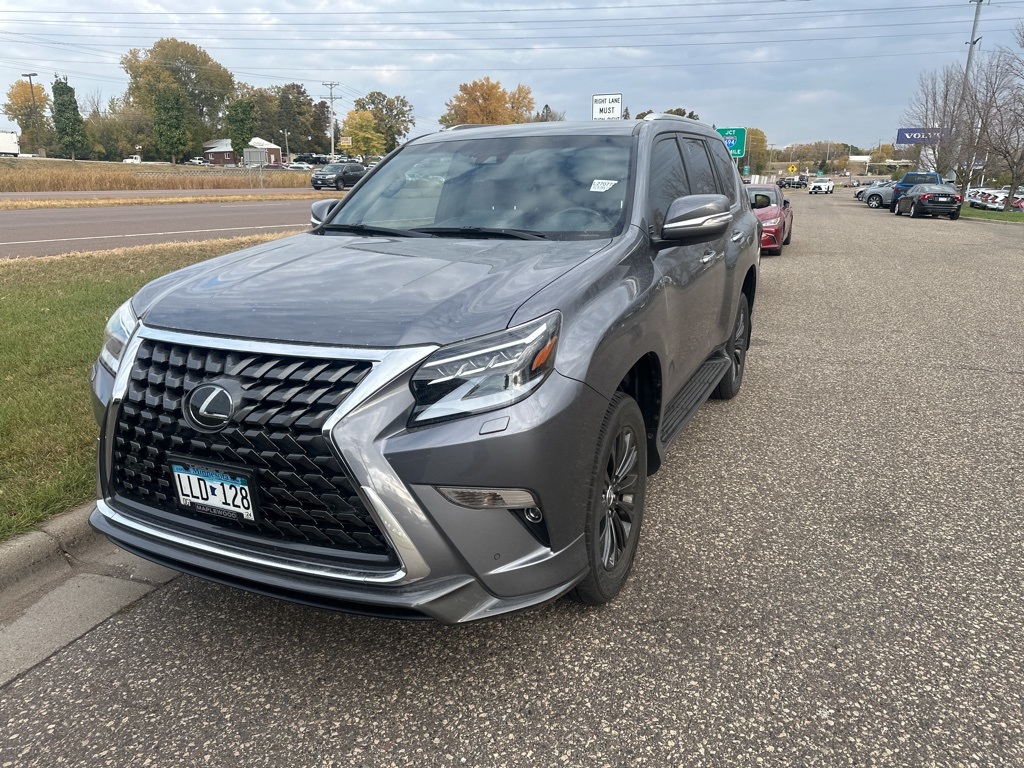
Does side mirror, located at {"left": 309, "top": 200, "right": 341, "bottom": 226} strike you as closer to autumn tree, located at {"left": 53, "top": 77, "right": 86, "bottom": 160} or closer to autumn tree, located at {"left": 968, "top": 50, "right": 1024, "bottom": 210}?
autumn tree, located at {"left": 968, "top": 50, "right": 1024, "bottom": 210}

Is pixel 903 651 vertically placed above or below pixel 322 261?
below

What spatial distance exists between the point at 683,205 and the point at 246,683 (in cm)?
257

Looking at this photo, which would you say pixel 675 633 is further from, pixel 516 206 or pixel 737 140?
pixel 737 140

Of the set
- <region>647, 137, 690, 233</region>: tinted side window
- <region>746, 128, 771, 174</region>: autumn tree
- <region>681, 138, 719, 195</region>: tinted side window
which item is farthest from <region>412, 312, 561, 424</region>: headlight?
<region>746, 128, 771, 174</region>: autumn tree

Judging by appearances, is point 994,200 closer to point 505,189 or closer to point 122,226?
point 122,226

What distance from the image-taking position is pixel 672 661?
2.69 meters

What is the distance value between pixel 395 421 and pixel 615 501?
1084mm

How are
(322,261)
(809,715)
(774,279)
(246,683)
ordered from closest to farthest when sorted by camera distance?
(809,715) → (246,683) → (322,261) → (774,279)

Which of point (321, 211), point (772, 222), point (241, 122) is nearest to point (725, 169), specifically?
point (321, 211)

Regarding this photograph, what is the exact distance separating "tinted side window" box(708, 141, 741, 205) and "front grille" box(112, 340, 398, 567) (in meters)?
3.75

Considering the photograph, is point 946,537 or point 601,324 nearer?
point 601,324

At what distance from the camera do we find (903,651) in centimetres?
273

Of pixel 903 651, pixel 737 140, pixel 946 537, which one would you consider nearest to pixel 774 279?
pixel 946 537

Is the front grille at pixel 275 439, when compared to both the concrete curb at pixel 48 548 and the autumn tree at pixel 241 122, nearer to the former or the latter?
the concrete curb at pixel 48 548
